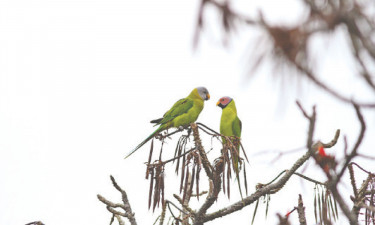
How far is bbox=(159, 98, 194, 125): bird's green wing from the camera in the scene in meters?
5.70

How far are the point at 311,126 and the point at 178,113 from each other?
180 inches

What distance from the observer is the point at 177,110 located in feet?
18.9

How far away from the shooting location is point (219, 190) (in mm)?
3230

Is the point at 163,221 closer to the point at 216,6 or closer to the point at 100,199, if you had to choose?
the point at 100,199

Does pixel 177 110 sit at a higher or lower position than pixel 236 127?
higher

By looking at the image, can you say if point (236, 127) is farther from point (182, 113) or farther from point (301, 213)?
point (301, 213)

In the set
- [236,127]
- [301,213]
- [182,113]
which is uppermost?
[182,113]

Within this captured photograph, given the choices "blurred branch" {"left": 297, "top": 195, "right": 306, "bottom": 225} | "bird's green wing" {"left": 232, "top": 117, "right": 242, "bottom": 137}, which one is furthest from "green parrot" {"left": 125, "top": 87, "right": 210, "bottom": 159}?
"blurred branch" {"left": 297, "top": 195, "right": 306, "bottom": 225}

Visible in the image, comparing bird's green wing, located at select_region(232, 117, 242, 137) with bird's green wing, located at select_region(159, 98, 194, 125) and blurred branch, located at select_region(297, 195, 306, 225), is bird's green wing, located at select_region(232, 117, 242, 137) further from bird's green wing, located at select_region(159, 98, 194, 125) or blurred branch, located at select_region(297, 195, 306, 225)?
blurred branch, located at select_region(297, 195, 306, 225)

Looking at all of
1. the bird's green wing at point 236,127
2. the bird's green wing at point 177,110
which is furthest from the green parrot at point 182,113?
the bird's green wing at point 236,127

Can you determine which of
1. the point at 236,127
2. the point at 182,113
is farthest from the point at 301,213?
the point at 182,113

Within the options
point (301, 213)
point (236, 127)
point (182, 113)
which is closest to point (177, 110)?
point (182, 113)

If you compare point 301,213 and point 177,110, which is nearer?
point 301,213

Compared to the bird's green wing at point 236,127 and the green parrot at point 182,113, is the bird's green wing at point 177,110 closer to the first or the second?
the green parrot at point 182,113
